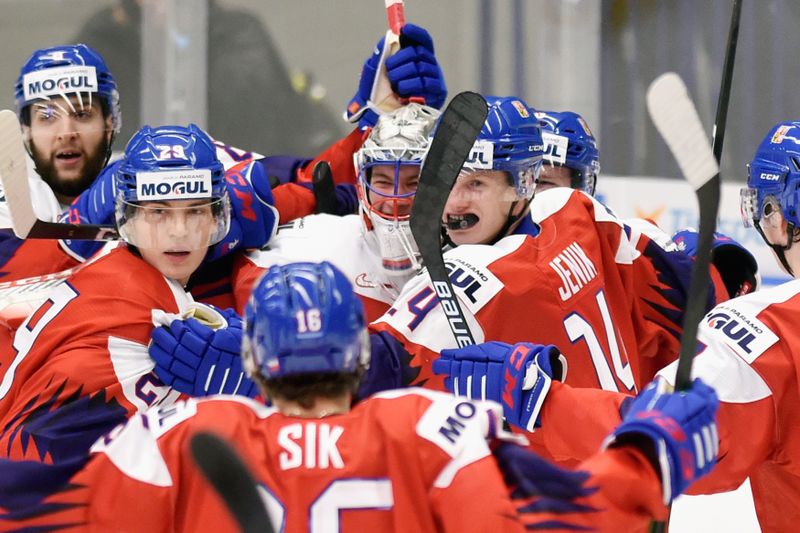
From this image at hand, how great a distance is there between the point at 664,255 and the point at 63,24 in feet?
12.9

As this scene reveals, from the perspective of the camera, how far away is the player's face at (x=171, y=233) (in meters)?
2.47

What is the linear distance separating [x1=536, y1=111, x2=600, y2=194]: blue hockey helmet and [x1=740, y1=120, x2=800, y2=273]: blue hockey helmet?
885 mm

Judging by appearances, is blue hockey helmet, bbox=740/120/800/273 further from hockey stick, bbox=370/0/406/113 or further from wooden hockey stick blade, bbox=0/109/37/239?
wooden hockey stick blade, bbox=0/109/37/239

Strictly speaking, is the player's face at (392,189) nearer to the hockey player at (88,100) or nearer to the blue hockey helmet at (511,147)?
the blue hockey helmet at (511,147)

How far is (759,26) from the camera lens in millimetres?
5613

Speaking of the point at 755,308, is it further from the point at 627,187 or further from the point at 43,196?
the point at 627,187

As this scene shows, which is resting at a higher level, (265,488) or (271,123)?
(265,488)

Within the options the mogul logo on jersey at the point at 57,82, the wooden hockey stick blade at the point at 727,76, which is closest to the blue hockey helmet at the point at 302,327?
the wooden hockey stick blade at the point at 727,76

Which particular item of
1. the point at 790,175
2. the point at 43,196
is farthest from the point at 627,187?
the point at 790,175

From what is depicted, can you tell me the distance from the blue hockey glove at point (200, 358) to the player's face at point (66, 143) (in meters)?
0.99

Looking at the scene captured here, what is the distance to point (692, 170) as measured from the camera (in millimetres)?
1738

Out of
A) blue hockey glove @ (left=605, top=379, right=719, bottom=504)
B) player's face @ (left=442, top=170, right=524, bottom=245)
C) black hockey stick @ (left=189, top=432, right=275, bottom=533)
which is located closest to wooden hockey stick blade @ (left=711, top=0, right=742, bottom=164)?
player's face @ (left=442, top=170, right=524, bottom=245)

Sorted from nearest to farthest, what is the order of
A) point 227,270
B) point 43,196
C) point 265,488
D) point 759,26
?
point 265,488, point 227,270, point 43,196, point 759,26

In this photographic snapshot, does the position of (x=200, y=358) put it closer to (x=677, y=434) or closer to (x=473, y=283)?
(x=473, y=283)
